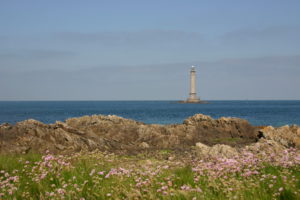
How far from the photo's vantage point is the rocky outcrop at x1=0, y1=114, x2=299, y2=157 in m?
20.3

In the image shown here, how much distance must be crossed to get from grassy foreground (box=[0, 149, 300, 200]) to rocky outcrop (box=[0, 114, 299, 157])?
6.61 meters

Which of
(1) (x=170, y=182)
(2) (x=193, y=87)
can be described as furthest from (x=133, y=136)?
(2) (x=193, y=87)

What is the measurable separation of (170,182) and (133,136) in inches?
934

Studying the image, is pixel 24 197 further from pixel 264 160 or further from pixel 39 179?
pixel 264 160

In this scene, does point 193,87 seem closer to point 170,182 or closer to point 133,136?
point 133,136

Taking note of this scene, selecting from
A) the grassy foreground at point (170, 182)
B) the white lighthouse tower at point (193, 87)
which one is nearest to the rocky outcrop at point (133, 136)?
the grassy foreground at point (170, 182)

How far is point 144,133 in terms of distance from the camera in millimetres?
29766

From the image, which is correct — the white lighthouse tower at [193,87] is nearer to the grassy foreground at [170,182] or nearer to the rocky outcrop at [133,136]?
the rocky outcrop at [133,136]

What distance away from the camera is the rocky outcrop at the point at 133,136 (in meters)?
20.3

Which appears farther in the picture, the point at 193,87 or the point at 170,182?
the point at 193,87

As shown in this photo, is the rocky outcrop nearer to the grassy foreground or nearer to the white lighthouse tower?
the grassy foreground

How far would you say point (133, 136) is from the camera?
98.3 ft

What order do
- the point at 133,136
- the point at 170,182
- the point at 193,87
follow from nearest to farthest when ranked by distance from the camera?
1. the point at 170,182
2. the point at 133,136
3. the point at 193,87

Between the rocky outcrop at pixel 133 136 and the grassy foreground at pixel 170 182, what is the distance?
661 cm
